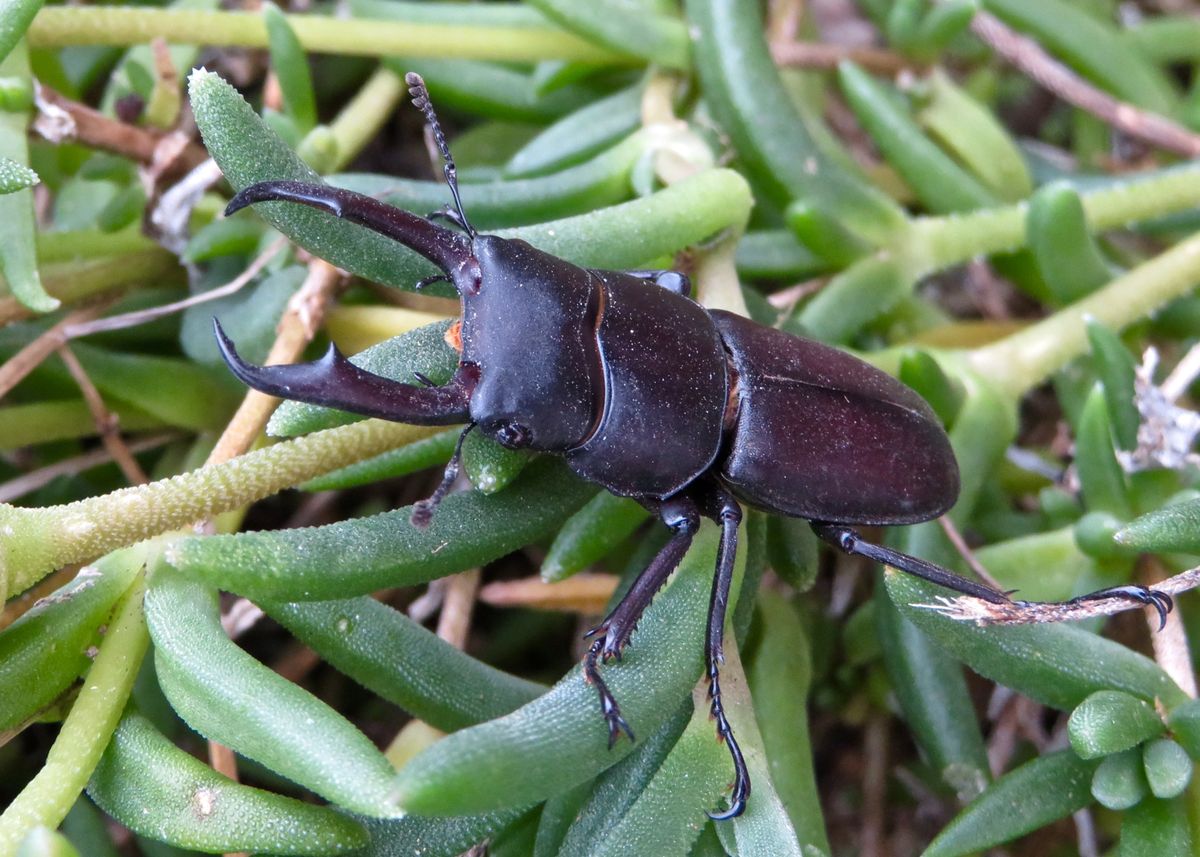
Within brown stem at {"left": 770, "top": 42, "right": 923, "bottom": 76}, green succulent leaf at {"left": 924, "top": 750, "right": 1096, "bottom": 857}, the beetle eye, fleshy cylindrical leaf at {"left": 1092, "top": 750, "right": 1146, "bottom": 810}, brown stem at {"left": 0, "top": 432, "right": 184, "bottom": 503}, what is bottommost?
green succulent leaf at {"left": 924, "top": 750, "right": 1096, "bottom": 857}

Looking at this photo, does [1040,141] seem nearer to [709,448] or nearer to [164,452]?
[709,448]

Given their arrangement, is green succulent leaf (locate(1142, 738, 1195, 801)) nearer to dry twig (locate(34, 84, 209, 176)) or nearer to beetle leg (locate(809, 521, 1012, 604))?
beetle leg (locate(809, 521, 1012, 604))

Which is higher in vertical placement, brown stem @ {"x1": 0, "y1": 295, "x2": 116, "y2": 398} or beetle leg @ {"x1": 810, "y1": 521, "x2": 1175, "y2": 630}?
brown stem @ {"x1": 0, "y1": 295, "x2": 116, "y2": 398}

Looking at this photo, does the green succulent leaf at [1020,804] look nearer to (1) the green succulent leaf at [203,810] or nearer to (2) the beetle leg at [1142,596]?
(2) the beetle leg at [1142,596]

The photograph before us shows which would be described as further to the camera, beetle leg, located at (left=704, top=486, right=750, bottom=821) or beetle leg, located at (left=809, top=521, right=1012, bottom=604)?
beetle leg, located at (left=809, top=521, right=1012, bottom=604)

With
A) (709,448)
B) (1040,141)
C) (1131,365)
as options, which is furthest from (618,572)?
(1040,141)

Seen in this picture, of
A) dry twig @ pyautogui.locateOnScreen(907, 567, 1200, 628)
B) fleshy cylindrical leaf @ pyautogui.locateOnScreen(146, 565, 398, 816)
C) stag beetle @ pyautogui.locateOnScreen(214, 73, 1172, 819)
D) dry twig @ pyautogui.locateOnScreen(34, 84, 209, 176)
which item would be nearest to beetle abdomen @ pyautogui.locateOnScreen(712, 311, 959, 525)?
stag beetle @ pyautogui.locateOnScreen(214, 73, 1172, 819)

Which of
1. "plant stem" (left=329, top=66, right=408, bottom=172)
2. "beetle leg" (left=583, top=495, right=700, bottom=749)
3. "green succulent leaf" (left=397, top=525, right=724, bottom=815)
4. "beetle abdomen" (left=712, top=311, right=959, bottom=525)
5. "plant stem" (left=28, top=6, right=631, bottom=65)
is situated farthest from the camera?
"plant stem" (left=329, top=66, right=408, bottom=172)
